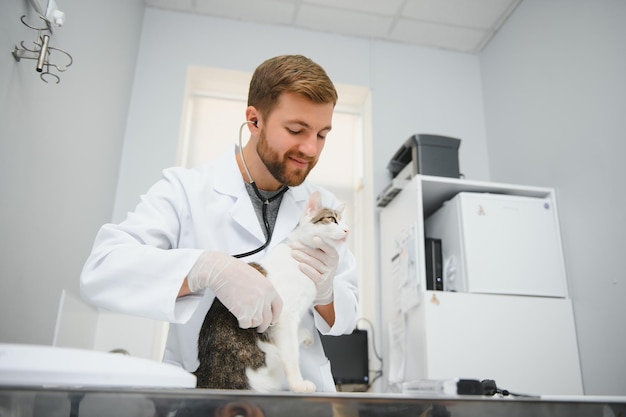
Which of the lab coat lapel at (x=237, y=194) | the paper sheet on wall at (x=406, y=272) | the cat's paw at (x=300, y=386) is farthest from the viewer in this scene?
the paper sheet on wall at (x=406, y=272)

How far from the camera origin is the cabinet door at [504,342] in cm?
192

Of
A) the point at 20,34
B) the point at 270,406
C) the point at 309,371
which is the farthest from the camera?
the point at 20,34

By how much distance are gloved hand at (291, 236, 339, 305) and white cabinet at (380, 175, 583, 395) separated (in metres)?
0.99

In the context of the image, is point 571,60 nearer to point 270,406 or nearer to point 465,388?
point 465,388

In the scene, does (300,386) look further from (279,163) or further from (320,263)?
(279,163)

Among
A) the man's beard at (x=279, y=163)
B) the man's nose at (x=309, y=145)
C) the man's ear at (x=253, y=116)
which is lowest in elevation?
the man's beard at (x=279, y=163)

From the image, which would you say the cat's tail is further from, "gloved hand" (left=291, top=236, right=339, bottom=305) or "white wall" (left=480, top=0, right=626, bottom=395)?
"white wall" (left=480, top=0, right=626, bottom=395)

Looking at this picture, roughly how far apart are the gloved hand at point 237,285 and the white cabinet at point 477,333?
4.03 feet

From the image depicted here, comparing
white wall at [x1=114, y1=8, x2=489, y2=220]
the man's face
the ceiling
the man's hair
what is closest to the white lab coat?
the man's face

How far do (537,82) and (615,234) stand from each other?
40.8 inches

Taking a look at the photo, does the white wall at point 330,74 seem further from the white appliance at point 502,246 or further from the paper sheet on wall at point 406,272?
the white appliance at point 502,246

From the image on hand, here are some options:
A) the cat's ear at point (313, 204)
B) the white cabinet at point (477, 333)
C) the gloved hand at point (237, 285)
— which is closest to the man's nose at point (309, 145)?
the cat's ear at point (313, 204)

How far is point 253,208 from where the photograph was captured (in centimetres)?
119

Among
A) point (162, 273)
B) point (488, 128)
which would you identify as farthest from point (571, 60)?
point (162, 273)
